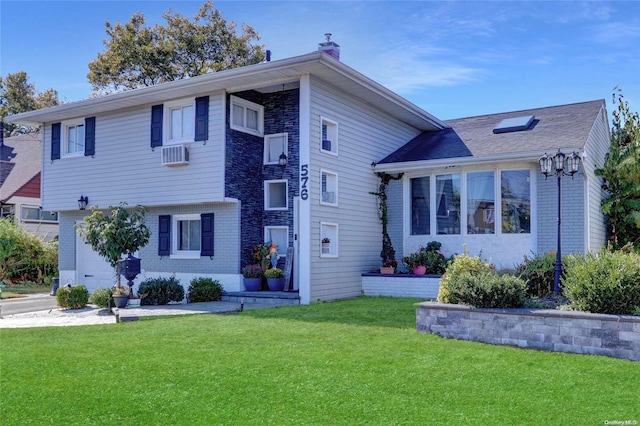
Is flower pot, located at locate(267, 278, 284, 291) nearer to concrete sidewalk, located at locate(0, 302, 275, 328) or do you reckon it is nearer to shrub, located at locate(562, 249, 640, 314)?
concrete sidewalk, located at locate(0, 302, 275, 328)

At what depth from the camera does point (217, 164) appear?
13172 mm

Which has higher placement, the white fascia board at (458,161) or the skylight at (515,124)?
the skylight at (515,124)

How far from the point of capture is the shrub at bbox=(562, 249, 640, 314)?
6.55 m

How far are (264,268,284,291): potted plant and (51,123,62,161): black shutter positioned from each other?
802 centimetres

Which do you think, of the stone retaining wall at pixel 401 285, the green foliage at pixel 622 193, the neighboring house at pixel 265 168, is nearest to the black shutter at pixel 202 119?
the neighboring house at pixel 265 168

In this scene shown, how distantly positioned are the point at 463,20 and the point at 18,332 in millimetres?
10081

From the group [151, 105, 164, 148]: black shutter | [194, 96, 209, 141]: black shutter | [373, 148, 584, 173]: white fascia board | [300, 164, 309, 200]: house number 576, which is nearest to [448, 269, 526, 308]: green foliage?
[300, 164, 309, 200]: house number 576

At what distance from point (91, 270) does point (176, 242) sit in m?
3.73

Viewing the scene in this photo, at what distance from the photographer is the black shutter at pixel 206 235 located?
45.2 feet

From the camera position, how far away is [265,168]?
1437cm

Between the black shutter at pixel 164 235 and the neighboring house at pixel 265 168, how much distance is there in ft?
0.13

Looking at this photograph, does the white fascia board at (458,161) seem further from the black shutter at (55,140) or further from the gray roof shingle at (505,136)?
the black shutter at (55,140)

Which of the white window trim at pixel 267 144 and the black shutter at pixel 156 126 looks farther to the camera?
the black shutter at pixel 156 126

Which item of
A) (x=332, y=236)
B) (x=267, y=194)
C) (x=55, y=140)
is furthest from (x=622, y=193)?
(x=55, y=140)
